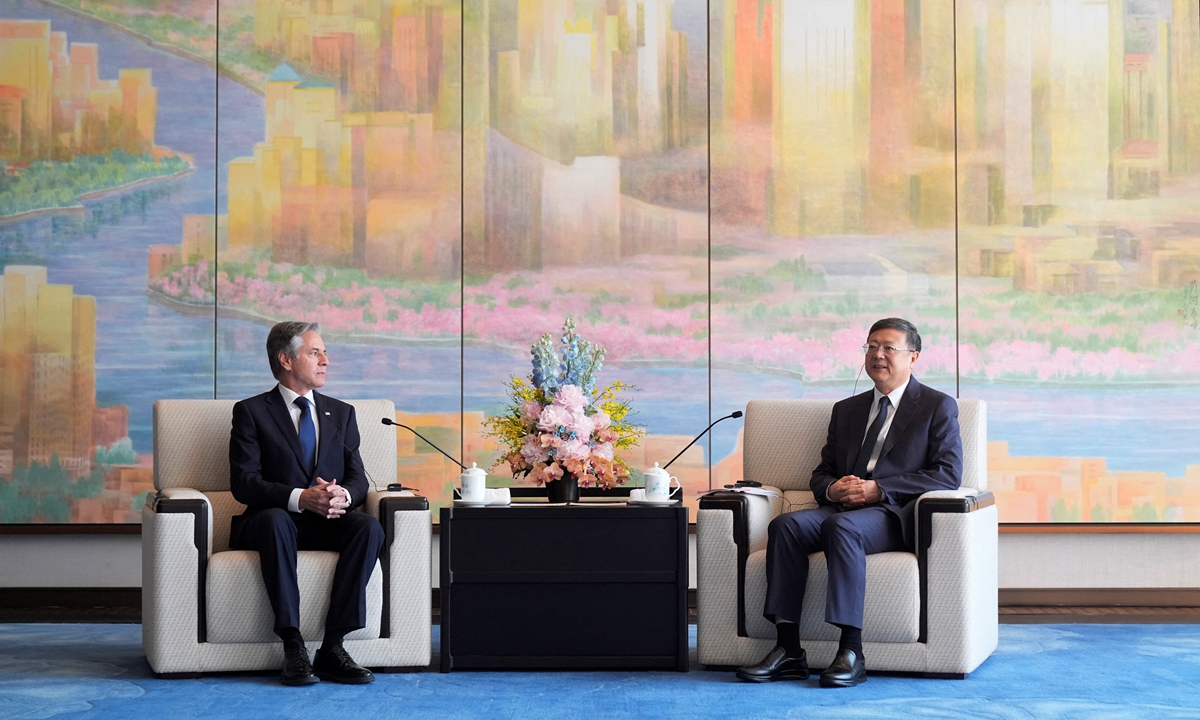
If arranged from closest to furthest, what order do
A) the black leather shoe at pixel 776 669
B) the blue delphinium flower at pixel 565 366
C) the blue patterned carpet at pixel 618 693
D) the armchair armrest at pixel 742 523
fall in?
1. the blue patterned carpet at pixel 618 693
2. the black leather shoe at pixel 776 669
3. the armchair armrest at pixel 742 523
4. the blue delphinium flower at pixel 565 366

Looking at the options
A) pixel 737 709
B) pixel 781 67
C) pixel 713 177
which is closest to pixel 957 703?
pixel 737 709

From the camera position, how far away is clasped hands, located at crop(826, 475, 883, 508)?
4.05 metres

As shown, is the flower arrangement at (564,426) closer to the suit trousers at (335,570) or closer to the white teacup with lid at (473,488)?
the white teacup with lid at (473,488)

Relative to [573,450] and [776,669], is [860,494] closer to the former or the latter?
[776,669]

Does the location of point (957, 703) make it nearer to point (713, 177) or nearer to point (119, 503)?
point (713, 177)

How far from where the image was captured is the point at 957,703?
138 inches

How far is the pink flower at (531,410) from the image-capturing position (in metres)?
4.14

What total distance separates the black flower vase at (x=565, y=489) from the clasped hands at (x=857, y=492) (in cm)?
91

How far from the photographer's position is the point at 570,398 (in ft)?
13.4

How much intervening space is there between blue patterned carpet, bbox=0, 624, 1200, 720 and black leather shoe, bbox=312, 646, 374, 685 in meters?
0.06

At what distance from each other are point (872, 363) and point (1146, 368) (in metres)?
1.85

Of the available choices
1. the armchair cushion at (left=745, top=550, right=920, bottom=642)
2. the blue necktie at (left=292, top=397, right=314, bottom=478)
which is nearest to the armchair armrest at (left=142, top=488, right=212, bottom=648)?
the blue necktie at (left=292, top=397, right=314, bottom=478)

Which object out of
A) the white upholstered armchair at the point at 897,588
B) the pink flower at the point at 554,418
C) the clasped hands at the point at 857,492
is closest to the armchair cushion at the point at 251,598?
the pink flower at the point at 554,418

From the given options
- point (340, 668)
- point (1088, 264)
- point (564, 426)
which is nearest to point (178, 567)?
point (340, 668)
